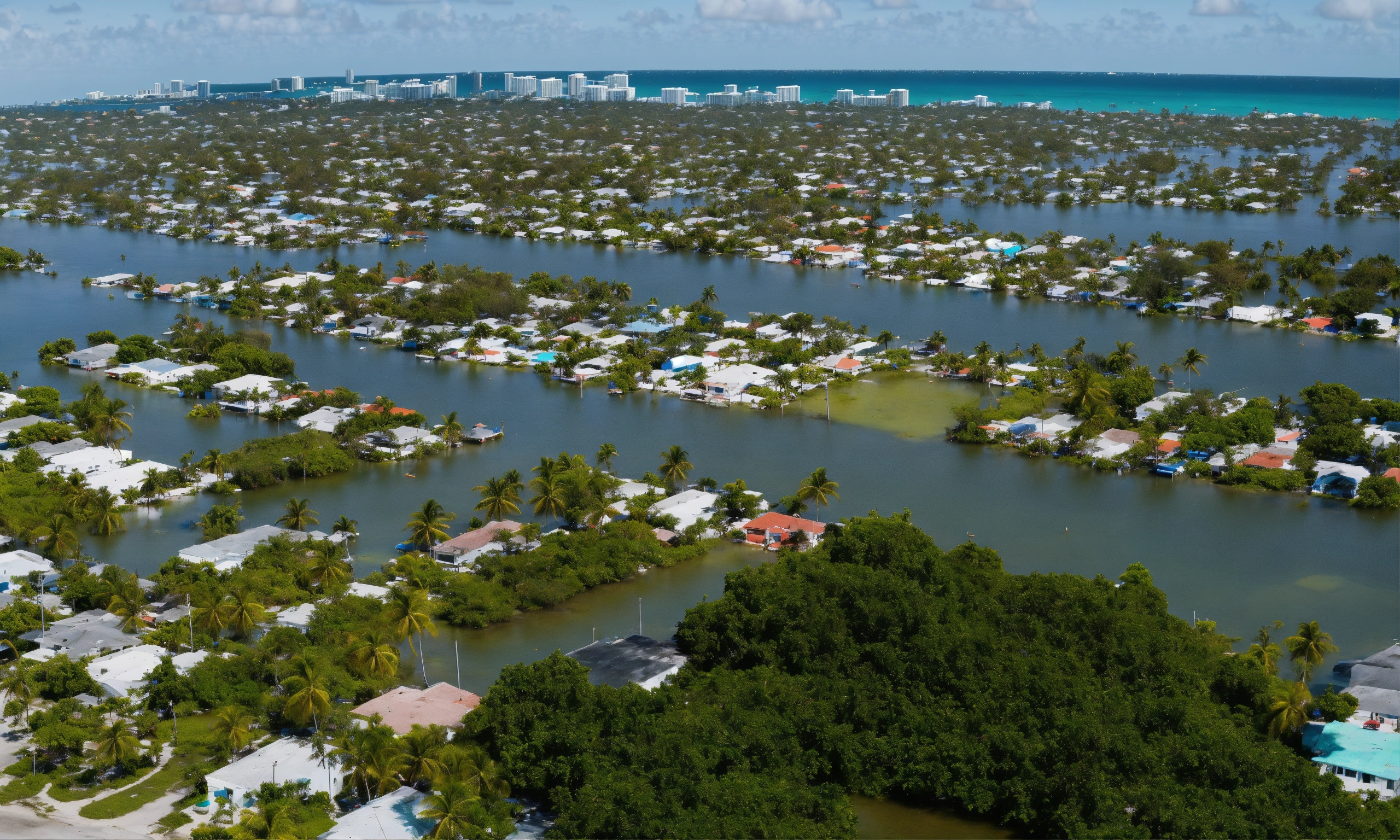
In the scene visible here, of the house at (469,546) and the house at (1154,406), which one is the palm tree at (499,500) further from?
the house at (1154,406)

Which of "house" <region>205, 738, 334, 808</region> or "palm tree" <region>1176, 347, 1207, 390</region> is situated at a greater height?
"palm tree" <region>1176, 347, 1207, 390</region>

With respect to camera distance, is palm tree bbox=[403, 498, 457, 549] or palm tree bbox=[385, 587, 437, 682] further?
palm tree bbox=[403, 498, 457, 549]

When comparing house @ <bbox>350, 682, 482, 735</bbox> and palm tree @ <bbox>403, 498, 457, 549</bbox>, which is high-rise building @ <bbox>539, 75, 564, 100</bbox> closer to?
palm tree @ <bbox>403, 498, 457, 549</bbox>

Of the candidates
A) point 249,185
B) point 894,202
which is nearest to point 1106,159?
point 894,202

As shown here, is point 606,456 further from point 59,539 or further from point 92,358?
point 92,358

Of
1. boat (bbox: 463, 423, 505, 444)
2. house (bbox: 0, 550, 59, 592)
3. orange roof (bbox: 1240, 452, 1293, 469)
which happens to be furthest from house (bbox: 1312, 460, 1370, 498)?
house (bbox: 0, 550, 59, 592)

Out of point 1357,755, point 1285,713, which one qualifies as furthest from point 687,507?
point 1357,755

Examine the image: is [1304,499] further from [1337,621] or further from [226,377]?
[226,377]
